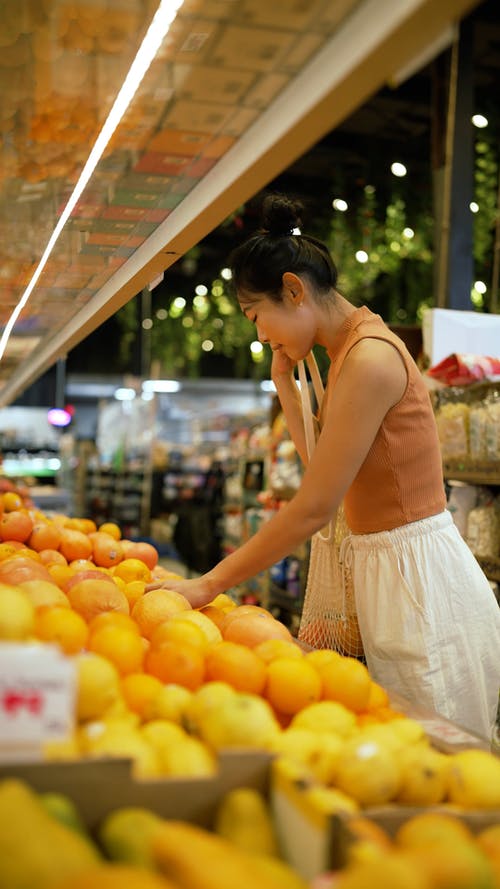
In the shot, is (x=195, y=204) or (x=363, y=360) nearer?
(x=195, y=204)

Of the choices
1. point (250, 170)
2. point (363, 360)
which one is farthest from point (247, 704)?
point (363, 360)

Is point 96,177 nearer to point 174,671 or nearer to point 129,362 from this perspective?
point 174,671

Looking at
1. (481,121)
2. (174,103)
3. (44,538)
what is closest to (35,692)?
(174,103)

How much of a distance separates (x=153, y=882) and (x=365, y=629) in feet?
4.75

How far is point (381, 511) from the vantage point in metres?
2.20

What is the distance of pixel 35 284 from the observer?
2936mm

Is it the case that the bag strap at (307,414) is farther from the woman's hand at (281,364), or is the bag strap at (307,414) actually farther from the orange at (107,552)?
the orange at (107,552)

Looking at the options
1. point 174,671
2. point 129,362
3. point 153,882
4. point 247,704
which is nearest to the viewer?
point 153,882

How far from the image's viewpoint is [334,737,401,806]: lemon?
3.72 feet

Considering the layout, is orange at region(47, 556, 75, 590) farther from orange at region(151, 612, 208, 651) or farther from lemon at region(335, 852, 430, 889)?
lemon at region(335, 852, 430, 889)

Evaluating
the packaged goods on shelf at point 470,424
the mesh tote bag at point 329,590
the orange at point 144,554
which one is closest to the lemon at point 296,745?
the mesh tote bag at point 329,590

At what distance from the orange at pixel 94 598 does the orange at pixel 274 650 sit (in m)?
0.38

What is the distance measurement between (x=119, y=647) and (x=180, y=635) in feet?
0.46

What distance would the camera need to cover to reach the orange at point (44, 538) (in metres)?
2.99
